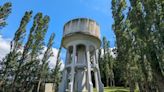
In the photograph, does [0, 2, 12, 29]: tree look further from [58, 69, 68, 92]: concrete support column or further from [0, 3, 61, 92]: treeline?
[58, 69, 68, 92]: concrete support column

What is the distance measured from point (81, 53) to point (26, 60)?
1269cm

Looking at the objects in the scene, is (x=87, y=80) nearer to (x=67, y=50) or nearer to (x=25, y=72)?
(x=67, y=50)

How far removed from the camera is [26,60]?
84.2 feet

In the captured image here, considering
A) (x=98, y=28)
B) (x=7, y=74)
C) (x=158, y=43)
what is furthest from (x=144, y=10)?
(x=7, y=74)

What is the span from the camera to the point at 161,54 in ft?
A: 39.6

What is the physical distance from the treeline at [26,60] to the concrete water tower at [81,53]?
926cm

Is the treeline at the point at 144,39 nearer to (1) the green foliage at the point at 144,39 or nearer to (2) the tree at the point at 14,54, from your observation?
(1) the green foliage at the point at 144,39

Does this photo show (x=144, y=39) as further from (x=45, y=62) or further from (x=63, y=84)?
(x=45, y=62)

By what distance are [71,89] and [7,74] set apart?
1421 centimetres

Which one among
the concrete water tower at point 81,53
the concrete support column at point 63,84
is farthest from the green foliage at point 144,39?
the concrete support column at point 63,84

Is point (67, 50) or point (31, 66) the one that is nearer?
point (67, 50)

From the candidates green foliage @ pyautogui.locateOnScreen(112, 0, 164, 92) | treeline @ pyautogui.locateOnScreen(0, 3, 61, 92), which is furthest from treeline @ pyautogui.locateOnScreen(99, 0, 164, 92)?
treeline @ pyautogui.locateOnScreen(0, 3, 61, 92)

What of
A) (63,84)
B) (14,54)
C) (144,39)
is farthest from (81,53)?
(14,54)

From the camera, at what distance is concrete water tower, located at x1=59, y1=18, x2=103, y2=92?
14.2 m
